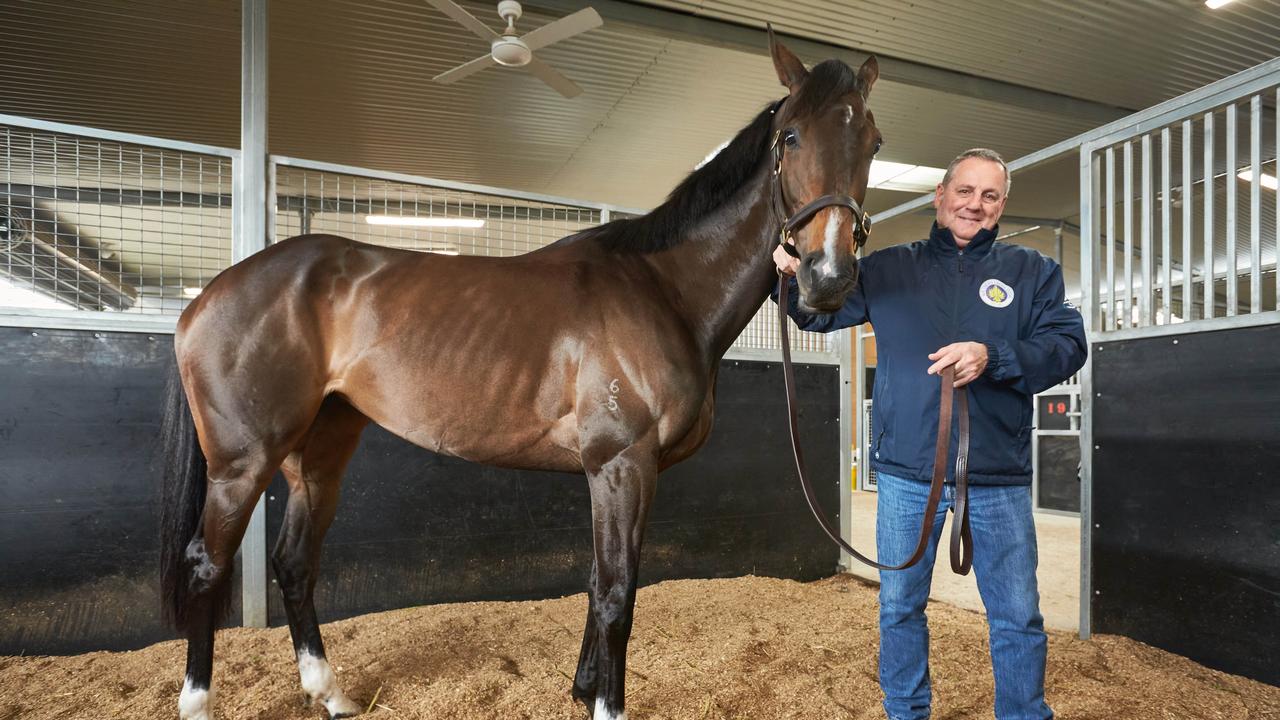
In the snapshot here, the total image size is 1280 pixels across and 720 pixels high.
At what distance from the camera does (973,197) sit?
5.49 feet

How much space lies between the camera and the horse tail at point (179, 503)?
1961 millimetres

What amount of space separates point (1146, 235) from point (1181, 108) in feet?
1.73

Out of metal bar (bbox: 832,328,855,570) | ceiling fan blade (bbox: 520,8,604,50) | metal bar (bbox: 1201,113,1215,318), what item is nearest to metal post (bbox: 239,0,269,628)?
ceiling fan blade (bbox: 520,8,604,50)

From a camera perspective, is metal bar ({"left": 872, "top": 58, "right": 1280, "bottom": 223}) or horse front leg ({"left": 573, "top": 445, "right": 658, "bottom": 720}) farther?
metal bar ({"left": 872, "top": 58, "right": 1280, "bottom": 223})

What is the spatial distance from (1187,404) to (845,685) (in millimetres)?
1776

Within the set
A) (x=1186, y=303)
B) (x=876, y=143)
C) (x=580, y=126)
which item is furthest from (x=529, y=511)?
(x=580, y=126)

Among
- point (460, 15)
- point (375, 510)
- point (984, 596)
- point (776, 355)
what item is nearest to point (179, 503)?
point (375, 510)

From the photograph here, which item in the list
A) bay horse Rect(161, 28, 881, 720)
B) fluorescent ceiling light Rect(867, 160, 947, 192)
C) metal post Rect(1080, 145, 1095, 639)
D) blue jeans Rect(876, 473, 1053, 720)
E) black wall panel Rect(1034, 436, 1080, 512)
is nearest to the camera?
blue jeans Rect(876, 473, 1053, 720)

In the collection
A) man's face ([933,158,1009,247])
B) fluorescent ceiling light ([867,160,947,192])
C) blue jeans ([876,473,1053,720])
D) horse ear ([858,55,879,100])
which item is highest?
fluorescent ceiling light ([867,160,947,192])

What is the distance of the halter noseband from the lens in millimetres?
1518

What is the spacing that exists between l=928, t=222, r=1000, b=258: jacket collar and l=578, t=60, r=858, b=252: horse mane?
47 cm

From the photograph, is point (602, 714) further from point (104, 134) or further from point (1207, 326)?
point (104, 134)

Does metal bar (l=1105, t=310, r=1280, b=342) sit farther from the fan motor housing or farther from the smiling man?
the fan motor housing

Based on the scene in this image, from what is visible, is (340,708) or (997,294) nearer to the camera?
(997,294)
